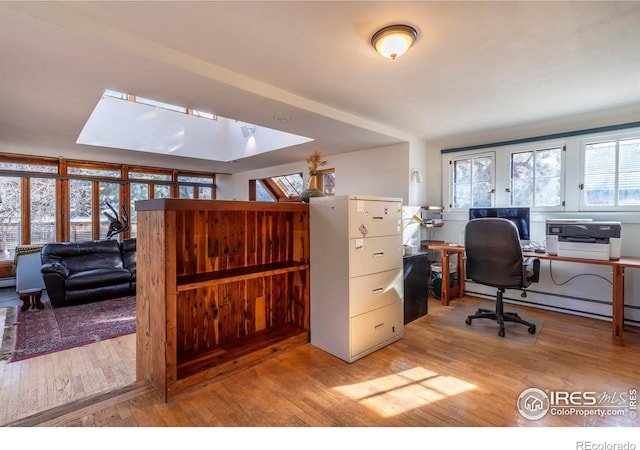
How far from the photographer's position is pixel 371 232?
249cm

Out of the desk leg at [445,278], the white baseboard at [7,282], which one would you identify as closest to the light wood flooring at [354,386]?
the desk leg at [445,278]

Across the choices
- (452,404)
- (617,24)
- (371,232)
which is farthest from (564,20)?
(452,404)

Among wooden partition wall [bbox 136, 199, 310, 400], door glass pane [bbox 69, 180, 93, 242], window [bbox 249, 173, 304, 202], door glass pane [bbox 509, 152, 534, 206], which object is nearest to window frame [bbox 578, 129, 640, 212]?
door glass pane [bbox 509, 152, 534, 206]

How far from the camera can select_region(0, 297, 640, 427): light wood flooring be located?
169 cm

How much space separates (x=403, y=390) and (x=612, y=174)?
11.0 ft

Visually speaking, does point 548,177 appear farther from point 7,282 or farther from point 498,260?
point 7,282

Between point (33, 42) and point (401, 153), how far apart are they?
390 cm

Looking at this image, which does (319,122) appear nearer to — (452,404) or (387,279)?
(387,279)

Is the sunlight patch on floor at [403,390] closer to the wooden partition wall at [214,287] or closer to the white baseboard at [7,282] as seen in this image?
the wooden partition wall at [214,287]

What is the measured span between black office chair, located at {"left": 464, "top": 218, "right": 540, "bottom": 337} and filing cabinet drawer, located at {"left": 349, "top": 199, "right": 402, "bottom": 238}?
87 cm

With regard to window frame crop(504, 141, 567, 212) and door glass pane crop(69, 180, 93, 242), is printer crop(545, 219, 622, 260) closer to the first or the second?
window frame crop(504, 141, 567, 212)

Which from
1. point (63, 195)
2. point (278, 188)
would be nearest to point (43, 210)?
point (63, 195)

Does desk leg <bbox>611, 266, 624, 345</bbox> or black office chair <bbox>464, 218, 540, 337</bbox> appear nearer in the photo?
desk leg <bbox>611, 266, 624, 345</bbox>

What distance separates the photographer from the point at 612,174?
3.30 m
